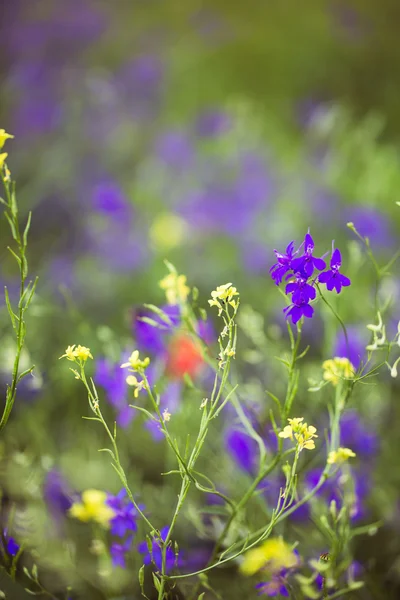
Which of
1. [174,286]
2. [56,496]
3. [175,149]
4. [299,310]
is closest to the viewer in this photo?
[299,310]

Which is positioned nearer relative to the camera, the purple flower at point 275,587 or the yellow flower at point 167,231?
the purple flower at point 275,587

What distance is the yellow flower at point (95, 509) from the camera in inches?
22.4

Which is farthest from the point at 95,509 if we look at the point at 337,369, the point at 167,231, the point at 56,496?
the point at 167,231

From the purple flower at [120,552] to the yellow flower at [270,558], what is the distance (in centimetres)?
12

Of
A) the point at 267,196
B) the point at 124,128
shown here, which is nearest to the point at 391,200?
the point at 267,196

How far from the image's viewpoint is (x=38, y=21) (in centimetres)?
135

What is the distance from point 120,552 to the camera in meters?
0.60

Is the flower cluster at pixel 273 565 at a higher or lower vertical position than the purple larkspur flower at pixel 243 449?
lower

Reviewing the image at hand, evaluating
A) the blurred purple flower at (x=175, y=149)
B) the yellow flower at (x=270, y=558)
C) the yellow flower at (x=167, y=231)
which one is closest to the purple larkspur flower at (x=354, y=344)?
the yellow flower at (x=270, y=558)

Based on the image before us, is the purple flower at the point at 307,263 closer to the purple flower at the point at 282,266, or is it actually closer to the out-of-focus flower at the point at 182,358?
the purple flower at the point at 282,266

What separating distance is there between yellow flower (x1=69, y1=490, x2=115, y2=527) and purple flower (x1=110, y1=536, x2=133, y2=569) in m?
0.03

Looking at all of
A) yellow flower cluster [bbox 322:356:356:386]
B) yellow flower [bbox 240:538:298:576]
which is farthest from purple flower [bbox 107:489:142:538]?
yellow flower cluster [bbox 322:356:356:386]

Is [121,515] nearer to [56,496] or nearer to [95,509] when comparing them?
[95,509]

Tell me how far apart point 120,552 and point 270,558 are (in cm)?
15
